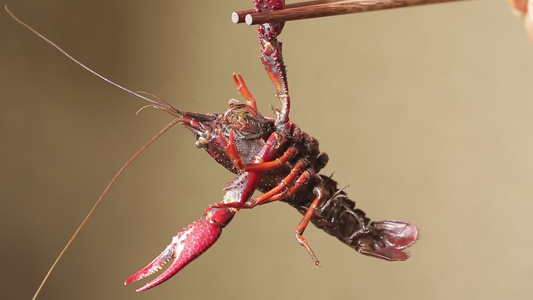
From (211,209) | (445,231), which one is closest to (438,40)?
(445,231)

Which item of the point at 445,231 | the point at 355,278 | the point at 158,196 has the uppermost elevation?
the point at 445,231

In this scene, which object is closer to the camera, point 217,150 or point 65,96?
point 217,150

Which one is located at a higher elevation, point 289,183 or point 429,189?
point 429,189

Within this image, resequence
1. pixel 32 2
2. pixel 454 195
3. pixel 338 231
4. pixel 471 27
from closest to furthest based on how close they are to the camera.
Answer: pixel 338 231 < pixel 32 2 < pixel 471 27 < pixel 454 195

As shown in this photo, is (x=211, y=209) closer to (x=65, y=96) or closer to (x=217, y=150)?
(x=217, y=150)

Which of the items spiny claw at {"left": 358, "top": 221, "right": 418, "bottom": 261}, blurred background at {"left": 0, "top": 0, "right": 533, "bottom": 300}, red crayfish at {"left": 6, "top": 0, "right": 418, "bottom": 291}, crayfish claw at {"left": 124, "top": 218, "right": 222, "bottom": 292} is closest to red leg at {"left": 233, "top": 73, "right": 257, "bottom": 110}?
red crayfish at {"left": 6, "top": 0, "right": 418, "bottom": 291}

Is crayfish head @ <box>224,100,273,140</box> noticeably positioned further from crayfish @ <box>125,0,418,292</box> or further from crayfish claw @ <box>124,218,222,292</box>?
crayfish claw @ <box>124,218,222,292</box>

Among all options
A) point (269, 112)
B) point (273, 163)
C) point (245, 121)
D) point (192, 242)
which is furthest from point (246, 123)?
point (269, 112)

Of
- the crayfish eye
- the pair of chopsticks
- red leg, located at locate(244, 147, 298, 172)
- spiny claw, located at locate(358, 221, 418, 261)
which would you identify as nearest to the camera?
the pair of chopsticks
